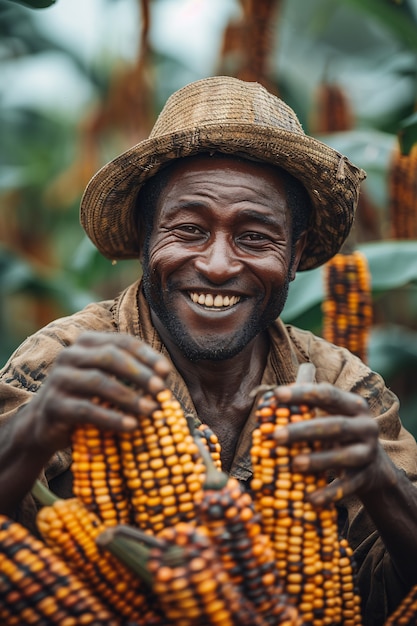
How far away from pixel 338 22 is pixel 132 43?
3501mm

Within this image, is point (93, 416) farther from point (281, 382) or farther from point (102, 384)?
point (281, 382)

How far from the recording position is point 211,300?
2691 mm

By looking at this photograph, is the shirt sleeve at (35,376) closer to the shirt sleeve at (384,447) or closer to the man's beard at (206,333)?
the man's beard at (206,333)

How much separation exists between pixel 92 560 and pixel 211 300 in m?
1.07

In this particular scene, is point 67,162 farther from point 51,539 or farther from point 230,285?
point 51,539

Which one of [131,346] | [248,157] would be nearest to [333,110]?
[248,157]

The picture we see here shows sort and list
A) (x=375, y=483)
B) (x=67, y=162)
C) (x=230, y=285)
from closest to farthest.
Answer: (x=375, y=483), (x=230, y=285), (x=67, y=162)

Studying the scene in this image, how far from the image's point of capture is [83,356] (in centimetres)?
179

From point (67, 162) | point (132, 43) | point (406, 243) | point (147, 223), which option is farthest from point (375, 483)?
point (67, 162)

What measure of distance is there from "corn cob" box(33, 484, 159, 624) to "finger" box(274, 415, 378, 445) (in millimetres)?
490

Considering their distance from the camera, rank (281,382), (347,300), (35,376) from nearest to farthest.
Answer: (35,376), (281,382), (347,300)

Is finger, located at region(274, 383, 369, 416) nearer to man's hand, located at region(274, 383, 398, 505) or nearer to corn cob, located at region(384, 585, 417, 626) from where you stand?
man's hand, located at region(274, 383, 398, 505)

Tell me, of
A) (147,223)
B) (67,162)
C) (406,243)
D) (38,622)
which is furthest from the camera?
(67,162)

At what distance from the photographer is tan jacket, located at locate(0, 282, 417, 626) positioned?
251cm
